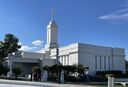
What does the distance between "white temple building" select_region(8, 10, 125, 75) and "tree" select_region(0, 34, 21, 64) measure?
311 centimetres

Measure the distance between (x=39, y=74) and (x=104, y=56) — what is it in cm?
2486

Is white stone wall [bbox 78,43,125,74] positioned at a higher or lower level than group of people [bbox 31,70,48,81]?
higher

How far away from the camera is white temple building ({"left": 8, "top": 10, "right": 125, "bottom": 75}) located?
67.9 metres

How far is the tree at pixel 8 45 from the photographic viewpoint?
2601 inches

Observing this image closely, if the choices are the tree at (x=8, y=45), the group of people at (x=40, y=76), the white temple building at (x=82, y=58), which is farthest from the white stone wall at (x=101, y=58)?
the group of people at (x=40, y=76)

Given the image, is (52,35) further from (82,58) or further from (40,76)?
(40,76)

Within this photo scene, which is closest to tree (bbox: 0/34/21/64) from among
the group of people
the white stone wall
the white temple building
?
the white temple building

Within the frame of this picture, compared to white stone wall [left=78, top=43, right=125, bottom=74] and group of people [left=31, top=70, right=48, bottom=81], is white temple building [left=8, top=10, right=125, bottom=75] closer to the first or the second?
white stone wall [left=78, top=43, right=125, bottom=74]

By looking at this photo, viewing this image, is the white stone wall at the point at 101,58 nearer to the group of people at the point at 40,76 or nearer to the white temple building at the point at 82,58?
the white temple building at the point at 82,58

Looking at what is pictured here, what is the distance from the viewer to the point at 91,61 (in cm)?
6900

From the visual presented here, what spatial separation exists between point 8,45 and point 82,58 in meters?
15.6

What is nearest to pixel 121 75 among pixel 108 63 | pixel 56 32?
pixel 108 63

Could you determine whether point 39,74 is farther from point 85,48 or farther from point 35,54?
point 35,54

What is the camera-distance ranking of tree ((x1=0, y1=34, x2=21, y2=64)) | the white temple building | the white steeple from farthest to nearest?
the white steeple, the white temple building, tree ((x1=0, y1=34, x2=21, y2=64))
